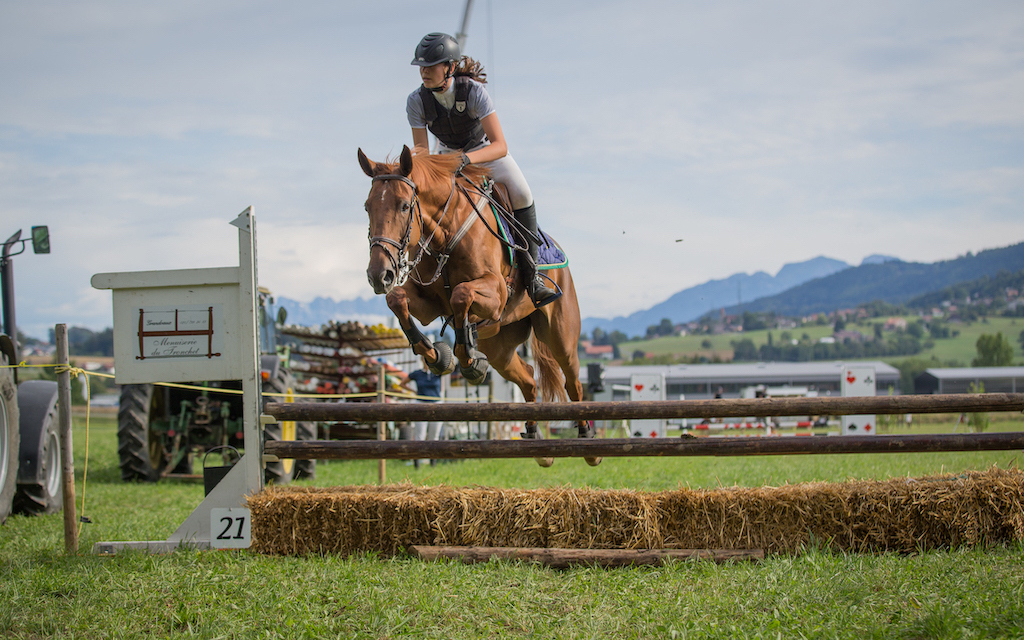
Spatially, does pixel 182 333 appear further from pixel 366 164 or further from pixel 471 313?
pixel 471 313

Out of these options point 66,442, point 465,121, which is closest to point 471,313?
point 465,121

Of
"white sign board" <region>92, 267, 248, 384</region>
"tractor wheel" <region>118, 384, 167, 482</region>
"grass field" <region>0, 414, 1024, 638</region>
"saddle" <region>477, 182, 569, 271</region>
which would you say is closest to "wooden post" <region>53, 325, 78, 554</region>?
"grass field" <region>0, 414, 1024, 638</region>

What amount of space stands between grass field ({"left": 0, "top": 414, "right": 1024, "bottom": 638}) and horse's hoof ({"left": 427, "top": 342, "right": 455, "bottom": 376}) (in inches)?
39.6

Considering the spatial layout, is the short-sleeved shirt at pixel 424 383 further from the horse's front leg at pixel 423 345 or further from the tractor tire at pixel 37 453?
the horse's front leg at pixel 423 345

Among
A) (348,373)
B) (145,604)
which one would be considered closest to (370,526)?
(145,604)

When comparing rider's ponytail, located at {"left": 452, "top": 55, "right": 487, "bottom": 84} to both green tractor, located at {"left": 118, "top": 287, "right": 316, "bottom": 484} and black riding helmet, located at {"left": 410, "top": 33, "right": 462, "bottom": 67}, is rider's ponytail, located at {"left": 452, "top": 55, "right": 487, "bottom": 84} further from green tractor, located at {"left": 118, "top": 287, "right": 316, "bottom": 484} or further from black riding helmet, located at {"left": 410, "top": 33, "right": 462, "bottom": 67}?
green tractor, located at {"left": 118, "top": 287, "right": 316, "bottom": 484}

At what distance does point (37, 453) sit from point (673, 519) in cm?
490

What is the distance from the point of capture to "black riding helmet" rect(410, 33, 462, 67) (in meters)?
4.10

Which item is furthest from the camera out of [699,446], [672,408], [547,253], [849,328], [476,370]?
[849,328]

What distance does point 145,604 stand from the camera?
3.10m

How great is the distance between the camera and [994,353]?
240 feet

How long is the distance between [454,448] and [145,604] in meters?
1.58

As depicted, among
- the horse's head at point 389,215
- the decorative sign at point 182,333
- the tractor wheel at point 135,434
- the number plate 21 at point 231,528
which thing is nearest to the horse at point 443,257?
the horse's head at point 389,215

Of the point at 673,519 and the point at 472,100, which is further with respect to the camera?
the point at 472,100
